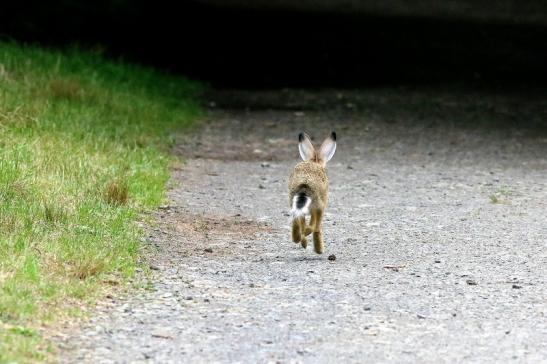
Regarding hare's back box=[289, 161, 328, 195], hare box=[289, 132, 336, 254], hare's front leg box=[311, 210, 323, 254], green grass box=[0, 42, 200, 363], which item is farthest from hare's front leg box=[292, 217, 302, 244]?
green grass box=[0, 42, 200, 363]

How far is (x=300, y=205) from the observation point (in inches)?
309

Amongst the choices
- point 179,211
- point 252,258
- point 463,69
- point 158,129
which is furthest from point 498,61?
point 252,258

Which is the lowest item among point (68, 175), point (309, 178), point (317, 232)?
point (317, 232)

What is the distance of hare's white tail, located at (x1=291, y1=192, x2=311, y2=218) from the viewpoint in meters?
7.81

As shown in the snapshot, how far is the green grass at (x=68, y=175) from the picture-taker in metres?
6.52

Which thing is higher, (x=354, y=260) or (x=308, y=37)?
(x=308, y=37)

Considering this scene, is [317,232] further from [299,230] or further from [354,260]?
[354,260]

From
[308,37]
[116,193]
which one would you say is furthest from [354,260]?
[308,37]

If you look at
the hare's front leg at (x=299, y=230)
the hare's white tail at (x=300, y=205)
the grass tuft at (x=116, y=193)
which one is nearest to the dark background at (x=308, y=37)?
the grass tuft at (x=116, y=193)

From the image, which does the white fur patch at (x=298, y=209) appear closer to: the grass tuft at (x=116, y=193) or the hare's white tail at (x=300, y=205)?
the hare's white tail at (x=300, y=205)

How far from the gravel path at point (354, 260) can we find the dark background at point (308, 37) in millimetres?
5483

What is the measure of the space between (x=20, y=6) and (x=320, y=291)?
46.6ft

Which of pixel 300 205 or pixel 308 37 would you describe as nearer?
pixel 300 205

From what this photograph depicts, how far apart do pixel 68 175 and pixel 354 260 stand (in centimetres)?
273
